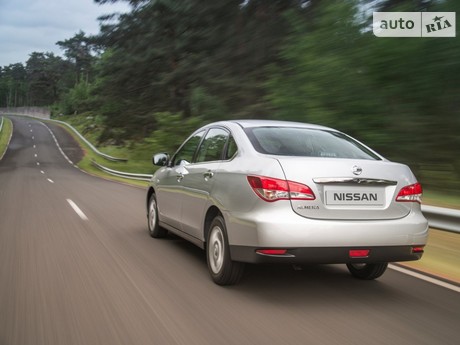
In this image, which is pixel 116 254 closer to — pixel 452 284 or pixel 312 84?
pixel 452 284

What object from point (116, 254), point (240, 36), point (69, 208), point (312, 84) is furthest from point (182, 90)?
point (116, 254)

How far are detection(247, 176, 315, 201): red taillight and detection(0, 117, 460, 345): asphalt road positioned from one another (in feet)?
3.06

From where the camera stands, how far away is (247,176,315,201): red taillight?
14.2 feet

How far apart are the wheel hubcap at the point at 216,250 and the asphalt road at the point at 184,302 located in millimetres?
214

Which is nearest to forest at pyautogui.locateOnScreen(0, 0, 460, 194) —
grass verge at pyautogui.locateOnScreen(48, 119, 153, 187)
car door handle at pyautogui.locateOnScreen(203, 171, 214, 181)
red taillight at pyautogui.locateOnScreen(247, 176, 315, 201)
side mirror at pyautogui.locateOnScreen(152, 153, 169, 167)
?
grass verge at pyautogui.locateOnScreen(48, 119, 153, 187)

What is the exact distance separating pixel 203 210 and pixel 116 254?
5.35ft

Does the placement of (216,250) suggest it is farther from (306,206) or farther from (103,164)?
(103,164)

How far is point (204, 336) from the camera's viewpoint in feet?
11.6

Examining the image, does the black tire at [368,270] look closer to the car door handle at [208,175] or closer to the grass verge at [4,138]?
the car door handle at [208,175]

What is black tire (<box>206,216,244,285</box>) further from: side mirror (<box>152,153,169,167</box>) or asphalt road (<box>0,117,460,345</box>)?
side mirror (<box>152,153,169,167</box>)

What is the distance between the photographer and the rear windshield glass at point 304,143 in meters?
4.92

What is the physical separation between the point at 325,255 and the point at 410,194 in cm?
107

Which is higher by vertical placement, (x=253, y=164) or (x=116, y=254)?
(x=253, y=164)

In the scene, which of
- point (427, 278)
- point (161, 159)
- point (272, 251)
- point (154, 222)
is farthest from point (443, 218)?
point (154, 222)
